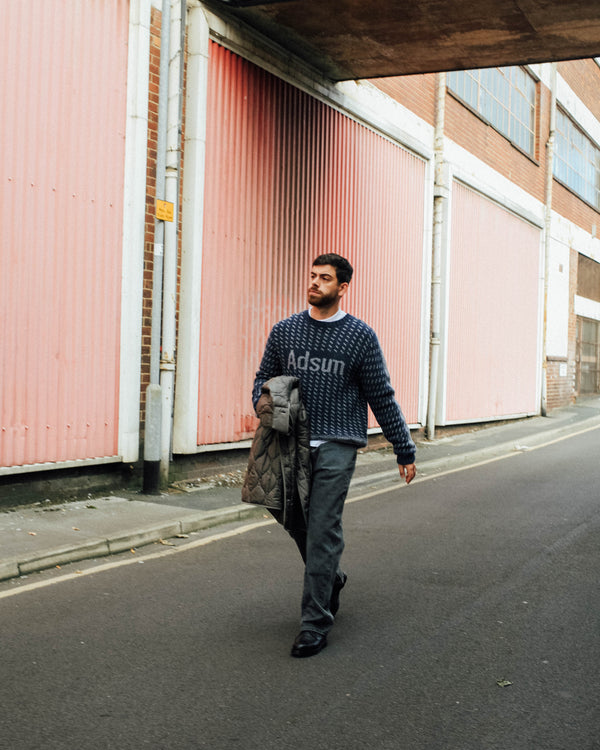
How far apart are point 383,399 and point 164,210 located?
4.96 meters

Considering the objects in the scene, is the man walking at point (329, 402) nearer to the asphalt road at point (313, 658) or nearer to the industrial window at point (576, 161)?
the asphalt road at point (313, 658)

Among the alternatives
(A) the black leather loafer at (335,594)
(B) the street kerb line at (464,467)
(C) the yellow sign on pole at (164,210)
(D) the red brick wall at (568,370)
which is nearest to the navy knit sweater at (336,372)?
(A) the black leather loafer at (335,594)

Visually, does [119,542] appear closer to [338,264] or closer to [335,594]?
→ [335,594]

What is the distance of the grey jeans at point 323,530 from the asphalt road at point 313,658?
23cm

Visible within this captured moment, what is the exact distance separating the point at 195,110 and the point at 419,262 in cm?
660

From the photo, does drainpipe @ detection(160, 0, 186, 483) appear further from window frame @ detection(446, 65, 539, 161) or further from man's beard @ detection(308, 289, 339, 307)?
window frame @ detection(446, 65, 539, 161)

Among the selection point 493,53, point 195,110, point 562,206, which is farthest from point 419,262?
point 562,206

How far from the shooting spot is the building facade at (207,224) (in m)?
7.92

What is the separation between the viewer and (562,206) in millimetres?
23375

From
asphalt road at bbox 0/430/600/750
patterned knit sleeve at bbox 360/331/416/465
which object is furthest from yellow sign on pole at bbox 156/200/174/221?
patterned knit sleeve at bbox 360/331/416/465

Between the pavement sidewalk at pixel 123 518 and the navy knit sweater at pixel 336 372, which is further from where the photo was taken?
the pavement sidewalk at pixel 123 518

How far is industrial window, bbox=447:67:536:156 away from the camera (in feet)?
56.2

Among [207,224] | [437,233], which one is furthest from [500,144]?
[207,224]

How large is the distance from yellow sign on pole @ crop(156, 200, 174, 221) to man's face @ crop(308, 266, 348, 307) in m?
4.61
